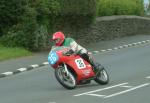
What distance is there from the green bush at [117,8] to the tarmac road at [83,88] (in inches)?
769

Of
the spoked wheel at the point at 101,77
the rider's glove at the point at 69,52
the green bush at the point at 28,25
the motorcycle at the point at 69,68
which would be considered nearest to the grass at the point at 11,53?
the green bush at the point at 28,25

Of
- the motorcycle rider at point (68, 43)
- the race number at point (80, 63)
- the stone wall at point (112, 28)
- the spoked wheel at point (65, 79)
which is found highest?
the motorcycle rider at point (68, 43)

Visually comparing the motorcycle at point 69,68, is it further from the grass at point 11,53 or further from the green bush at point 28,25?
the green bush at point 28,25

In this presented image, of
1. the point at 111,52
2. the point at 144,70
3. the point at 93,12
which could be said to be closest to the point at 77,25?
the point at 93,12

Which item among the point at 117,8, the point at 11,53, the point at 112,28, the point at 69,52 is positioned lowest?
the point at 112,28

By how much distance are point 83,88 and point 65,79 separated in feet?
1.97

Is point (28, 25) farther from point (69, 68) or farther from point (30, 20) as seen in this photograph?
point (69, 68)

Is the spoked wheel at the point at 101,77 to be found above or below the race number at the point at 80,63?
below

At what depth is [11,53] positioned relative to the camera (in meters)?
25.0

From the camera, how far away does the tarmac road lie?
12914 millimetres

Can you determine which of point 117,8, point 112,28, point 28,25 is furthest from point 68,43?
point 117,8

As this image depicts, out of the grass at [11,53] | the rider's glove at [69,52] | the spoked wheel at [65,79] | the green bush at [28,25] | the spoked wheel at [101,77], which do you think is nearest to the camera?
the spoked wheel at [65,79]

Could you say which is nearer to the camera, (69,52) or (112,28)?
(69,52)

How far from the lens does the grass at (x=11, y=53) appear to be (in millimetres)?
24222
